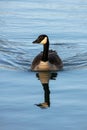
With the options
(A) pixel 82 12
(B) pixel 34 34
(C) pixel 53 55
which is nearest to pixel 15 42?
(B) pixel 34 34

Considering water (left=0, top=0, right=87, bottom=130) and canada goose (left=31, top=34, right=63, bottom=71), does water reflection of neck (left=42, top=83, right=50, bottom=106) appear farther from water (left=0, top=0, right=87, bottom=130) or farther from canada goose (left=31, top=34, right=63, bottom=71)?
canada goose (left=31, top=34, right=63, bottom=71)

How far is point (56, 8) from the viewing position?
101ft

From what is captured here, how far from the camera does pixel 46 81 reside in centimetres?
1614

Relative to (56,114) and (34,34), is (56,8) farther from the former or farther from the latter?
(56,114)

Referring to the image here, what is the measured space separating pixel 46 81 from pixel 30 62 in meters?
3.39

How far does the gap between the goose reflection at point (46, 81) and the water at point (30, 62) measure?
70 millimetres

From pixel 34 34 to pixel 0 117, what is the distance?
12.2 meters

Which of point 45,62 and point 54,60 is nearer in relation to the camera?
point 45,62

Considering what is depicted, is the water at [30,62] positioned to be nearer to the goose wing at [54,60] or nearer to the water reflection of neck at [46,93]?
the water reflection of neck at [46,93]

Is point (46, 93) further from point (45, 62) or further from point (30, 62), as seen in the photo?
point (30, 62)

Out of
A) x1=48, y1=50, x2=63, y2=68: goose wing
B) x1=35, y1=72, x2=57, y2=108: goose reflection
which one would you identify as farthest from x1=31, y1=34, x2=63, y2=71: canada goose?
x1=35, y1=72, x2=57, y2=108: goose reflection

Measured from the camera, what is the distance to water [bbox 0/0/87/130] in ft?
38.7

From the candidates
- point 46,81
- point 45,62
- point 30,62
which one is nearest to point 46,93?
point 46,81

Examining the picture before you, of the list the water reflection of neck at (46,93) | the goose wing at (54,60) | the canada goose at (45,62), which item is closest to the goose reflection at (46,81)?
the water reflection of neck at (46,93)
